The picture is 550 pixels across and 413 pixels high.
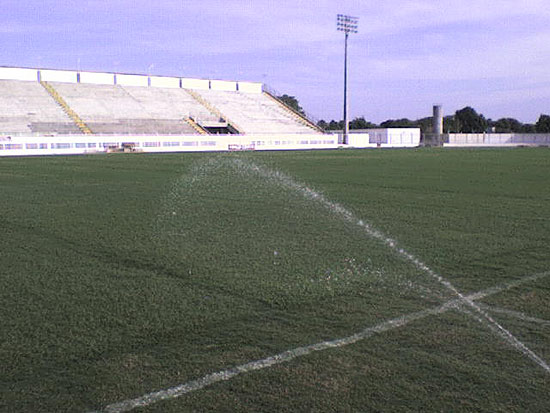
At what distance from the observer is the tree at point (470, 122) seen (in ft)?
345

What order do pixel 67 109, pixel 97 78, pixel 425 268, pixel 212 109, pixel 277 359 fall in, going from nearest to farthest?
pixel 277 359 < pixel 425 268 < pixel 67 109 < pixel 212 109 < pixel 97 78

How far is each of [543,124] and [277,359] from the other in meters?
100.0

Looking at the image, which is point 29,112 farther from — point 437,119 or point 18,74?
point 437,119

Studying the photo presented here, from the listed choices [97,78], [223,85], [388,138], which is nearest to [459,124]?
[388,138]

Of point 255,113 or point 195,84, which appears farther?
point 195,84

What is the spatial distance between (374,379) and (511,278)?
2.55 meters

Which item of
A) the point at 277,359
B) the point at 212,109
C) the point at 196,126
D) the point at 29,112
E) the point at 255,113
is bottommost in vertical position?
the point at 277,359

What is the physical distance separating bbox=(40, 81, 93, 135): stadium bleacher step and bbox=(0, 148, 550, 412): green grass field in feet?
113

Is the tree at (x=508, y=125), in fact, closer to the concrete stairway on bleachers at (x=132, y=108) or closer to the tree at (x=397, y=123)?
the tree at (x=397, y=123)

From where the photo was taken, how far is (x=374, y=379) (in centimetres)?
300

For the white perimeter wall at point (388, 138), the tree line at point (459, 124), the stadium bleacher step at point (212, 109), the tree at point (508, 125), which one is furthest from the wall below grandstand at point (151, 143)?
the tree at point (508, 125)

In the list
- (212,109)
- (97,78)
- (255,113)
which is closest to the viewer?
(212,109)

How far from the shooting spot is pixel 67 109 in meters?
44.2

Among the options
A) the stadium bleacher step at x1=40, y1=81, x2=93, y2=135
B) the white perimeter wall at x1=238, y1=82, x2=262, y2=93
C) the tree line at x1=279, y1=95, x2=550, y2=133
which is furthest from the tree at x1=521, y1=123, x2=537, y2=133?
the stadium bleacher step at x1=40, y1=81, x2=93, y2=135
